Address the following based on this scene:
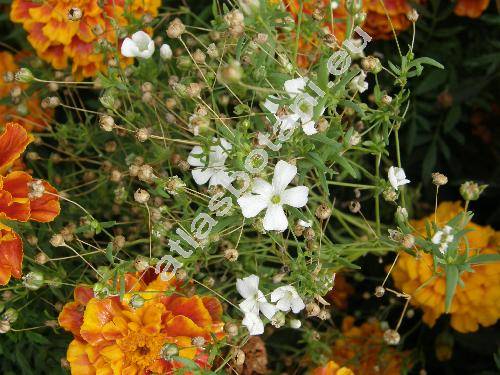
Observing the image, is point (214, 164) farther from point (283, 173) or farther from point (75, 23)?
point (75, 23)

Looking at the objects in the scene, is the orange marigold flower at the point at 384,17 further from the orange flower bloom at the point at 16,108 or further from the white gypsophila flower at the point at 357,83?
the orange flower bloom at the point at 16,108

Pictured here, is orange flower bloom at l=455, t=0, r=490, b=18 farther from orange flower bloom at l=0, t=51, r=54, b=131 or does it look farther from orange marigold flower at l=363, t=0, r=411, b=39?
orange flower bloom at l=0, t=51, r=54, b=131

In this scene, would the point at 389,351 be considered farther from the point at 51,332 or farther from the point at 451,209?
the point at 51,332

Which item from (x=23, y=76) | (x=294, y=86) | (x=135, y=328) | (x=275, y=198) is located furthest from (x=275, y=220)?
(x=23, y=76)


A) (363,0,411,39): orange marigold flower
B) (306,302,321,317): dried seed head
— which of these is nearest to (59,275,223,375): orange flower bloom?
(306,302,321,317): dried seed head

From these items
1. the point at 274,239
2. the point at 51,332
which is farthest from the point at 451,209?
the point at 51,332

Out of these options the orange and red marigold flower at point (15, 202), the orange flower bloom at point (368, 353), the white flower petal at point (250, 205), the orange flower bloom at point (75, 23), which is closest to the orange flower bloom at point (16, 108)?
the orange flower bloom at point (75, 23)
